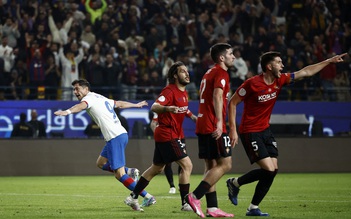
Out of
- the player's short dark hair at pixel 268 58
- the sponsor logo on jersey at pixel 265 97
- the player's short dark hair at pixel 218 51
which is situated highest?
the player's short dark hair at pixel 218 51

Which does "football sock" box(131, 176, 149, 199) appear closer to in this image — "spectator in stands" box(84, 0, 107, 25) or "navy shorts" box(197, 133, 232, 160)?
"navy shorts" box(197, 133, 232, 160)

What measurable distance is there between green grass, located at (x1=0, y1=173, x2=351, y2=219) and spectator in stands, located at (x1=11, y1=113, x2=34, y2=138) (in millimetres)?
1512

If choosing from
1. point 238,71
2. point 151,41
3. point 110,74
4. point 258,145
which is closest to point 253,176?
point 258,145

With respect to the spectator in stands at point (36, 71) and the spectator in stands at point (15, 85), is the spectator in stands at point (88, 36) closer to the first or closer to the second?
the spectator in stands at point (36, 71)

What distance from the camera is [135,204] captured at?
13.2 m

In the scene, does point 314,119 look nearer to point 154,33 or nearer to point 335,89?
point 335,89

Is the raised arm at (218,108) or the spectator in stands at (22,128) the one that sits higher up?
the raised arm at (218,108)

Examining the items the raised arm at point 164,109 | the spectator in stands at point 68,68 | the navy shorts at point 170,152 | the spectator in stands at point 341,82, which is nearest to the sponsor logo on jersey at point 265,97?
the raised arm at point 164,109

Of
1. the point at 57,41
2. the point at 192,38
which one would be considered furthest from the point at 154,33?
the point at 57,41

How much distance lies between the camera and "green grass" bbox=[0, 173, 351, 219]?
12.3 metres

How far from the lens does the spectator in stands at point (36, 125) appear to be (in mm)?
24750

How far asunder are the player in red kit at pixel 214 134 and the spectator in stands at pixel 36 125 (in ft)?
45.2

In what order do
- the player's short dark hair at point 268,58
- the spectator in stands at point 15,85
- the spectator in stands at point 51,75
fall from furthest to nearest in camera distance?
the spectator in stands at point 51,75 < the spectator in stands at point 15,85 < the player's short dark hair at point 268,58

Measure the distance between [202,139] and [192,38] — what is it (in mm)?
16890
